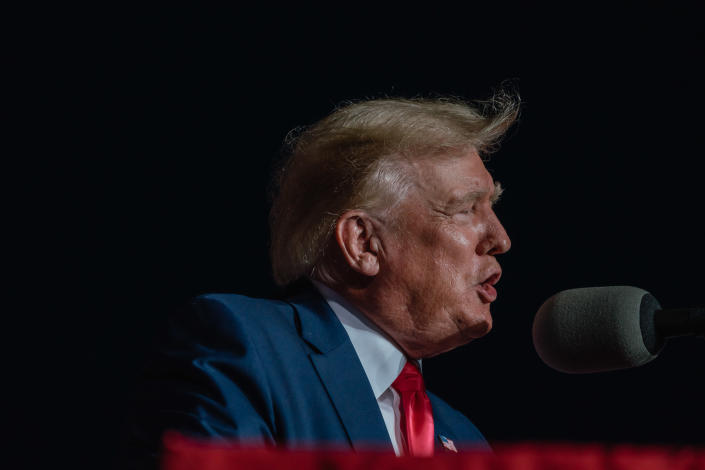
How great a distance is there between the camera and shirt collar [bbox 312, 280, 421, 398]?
1942mm

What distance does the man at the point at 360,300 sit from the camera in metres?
1.68

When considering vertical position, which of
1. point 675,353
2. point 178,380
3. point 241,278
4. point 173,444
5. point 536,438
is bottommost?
point 536,438

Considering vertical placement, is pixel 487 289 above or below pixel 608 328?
below

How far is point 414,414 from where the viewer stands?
194 cm

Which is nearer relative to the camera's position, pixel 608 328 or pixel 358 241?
pixel 608 328

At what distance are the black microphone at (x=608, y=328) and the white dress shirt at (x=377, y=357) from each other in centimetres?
52

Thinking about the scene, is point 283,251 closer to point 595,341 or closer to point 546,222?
point 595,341

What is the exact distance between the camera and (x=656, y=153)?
3.05 m

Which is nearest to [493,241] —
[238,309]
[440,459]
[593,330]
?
[238,309]

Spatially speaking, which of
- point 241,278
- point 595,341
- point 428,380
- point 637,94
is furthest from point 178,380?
point 637,94

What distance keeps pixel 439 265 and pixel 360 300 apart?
0.17 m

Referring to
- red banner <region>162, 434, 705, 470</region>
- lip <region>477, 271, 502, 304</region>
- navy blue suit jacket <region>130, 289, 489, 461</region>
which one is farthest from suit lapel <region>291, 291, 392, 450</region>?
red banner <region>162, 434, 705, 470</region>

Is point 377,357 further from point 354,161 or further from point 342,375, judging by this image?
point 354,161

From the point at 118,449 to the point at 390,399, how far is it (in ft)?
3.03
